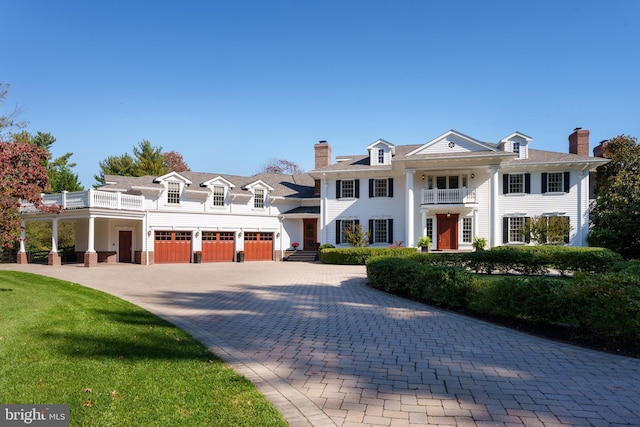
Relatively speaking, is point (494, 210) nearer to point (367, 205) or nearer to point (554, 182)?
point (554, 182)

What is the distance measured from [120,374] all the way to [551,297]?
683cm

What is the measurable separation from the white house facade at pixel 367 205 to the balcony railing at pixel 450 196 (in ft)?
0.22

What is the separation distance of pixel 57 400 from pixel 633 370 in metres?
6.75

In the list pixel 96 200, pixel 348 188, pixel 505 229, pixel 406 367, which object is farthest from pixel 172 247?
pixel 406 367

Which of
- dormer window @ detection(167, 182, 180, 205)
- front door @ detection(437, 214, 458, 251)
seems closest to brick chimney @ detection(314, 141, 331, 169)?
front door @ detection(437, 214, 458, 251)

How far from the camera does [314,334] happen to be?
649 cm

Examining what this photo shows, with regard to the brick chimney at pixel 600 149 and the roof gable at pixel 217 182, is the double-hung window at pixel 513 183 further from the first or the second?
the roof gable at pixel 217 182

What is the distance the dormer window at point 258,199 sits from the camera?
27.8 meters

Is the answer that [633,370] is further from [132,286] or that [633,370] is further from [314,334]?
[132,286]

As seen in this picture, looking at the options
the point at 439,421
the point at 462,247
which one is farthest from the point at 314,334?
the point at 462,247

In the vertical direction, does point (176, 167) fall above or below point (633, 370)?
above

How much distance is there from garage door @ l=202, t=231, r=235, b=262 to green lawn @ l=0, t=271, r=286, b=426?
18686 millimetres

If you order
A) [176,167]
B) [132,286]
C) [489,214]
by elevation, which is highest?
[176,167]

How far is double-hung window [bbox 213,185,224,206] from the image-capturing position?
26.5m
